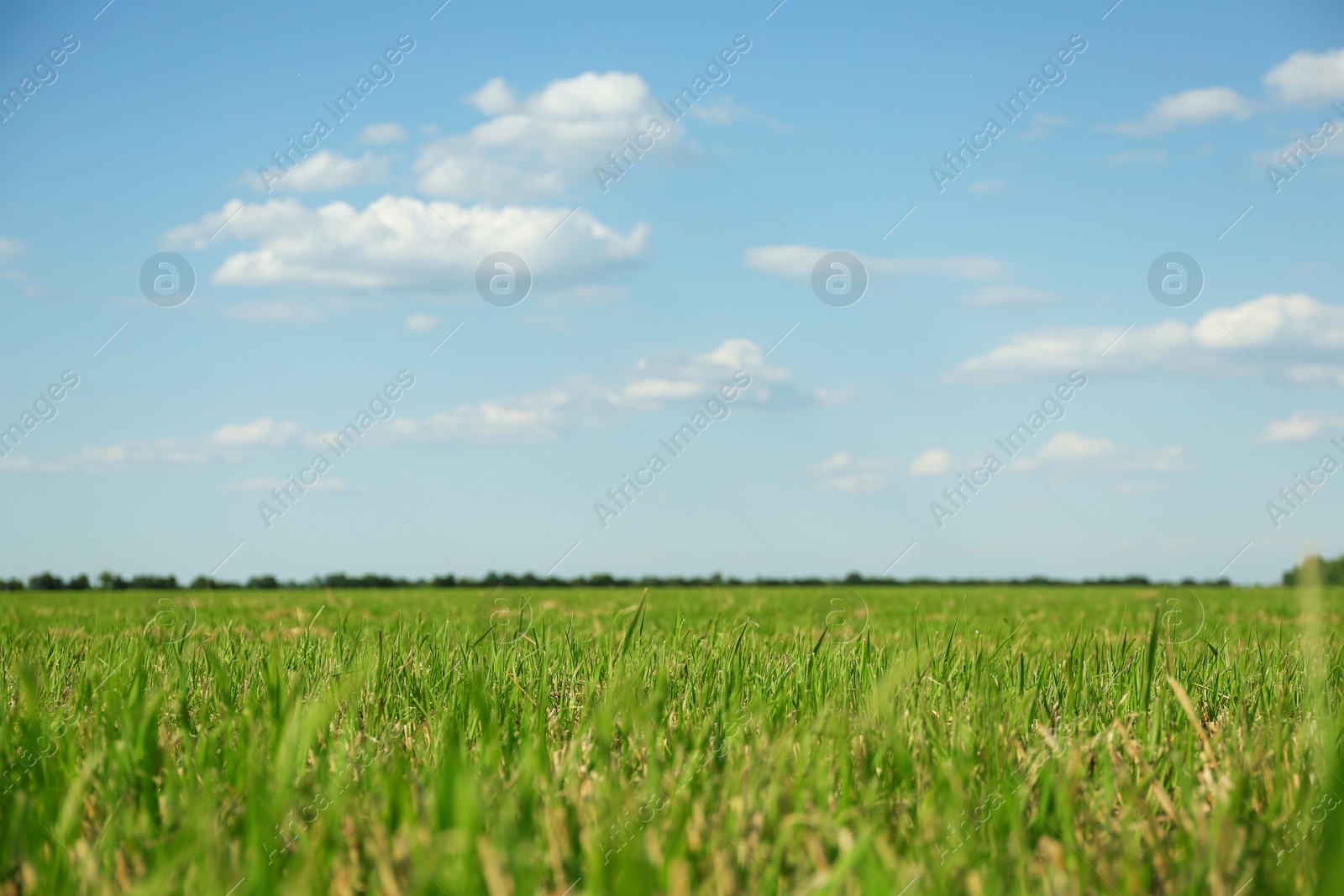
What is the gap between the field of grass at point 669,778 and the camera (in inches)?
70.1

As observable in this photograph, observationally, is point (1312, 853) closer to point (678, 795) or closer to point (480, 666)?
point (678, 795)

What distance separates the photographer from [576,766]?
250cm

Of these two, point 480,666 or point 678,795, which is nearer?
point 678,795

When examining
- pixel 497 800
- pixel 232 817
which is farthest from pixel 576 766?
pixel 232 817

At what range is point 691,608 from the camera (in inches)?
484

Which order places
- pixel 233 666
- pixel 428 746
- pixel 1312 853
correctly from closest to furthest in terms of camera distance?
pixel 1312 853 < pixel 428 746 < pixel 233 666

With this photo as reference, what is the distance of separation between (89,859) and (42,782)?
2.60 ft

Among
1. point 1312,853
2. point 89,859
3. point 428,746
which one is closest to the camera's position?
point 89,859

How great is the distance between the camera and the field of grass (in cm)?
178

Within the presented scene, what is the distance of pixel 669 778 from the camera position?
2311 millimetres

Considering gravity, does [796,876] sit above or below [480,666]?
below

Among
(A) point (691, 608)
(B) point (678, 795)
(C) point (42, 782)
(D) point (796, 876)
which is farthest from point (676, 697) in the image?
(A) point (691, 608)

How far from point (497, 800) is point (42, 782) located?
1278mm

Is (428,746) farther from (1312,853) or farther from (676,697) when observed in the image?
(1312,853)
